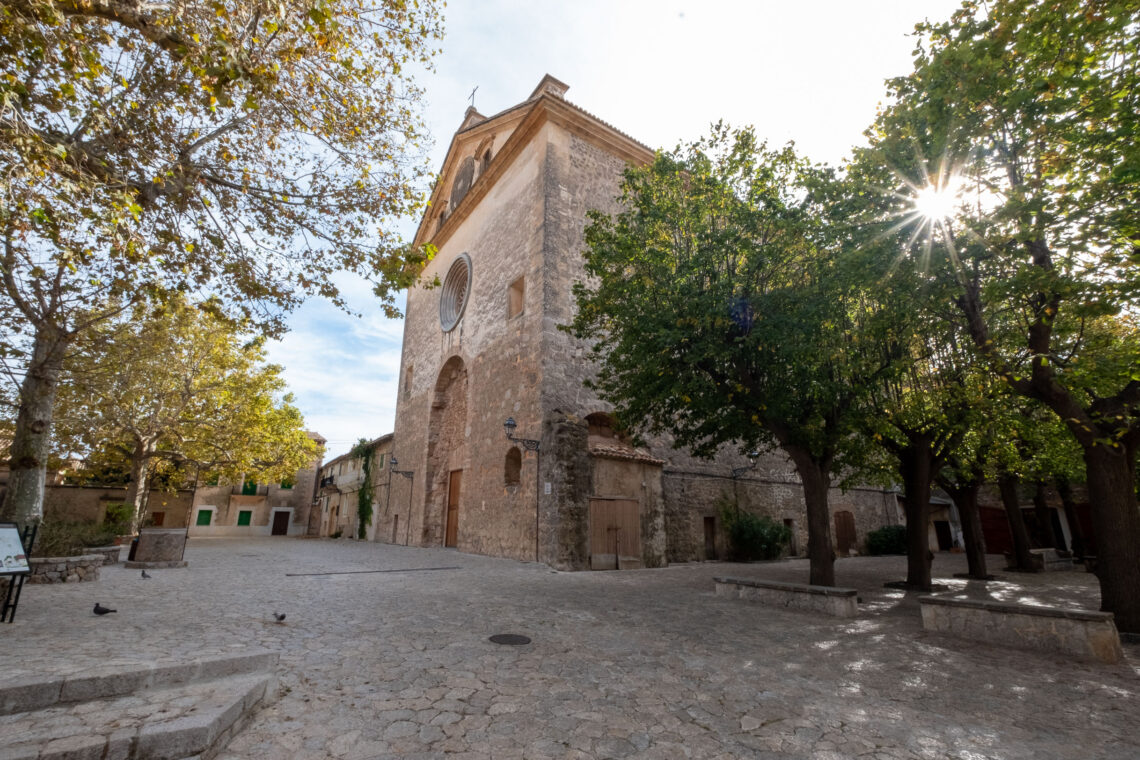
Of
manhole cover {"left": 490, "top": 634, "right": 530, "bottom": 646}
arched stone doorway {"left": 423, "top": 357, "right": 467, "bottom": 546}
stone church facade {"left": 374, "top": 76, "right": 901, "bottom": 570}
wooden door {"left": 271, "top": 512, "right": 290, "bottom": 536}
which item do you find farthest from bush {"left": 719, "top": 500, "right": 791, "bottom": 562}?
wooden door {"left": 271, "top": 512, "right": 290, "bottom": 536}

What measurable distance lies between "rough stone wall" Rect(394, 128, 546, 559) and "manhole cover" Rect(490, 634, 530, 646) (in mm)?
7042

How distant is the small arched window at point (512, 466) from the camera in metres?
13.8

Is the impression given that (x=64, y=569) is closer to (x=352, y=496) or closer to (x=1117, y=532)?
(x=1117, y=532)

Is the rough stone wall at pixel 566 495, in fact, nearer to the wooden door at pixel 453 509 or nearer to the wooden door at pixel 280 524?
the wooden door at pixel 453 509

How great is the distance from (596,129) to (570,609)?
14459 mm

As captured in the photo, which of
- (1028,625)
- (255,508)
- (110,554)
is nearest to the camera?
(1028,625)

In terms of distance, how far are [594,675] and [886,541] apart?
66.1ft

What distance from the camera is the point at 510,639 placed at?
5141 millimetres

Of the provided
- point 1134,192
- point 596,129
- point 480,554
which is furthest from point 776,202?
point 480,554

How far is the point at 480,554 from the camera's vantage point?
560 inches

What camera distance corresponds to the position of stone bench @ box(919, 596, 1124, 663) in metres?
4.94

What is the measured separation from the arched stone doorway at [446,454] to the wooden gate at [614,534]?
610 centimetres

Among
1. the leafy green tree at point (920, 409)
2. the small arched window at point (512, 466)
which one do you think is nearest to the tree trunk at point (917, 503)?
the leafy green tree at point (920, 409)

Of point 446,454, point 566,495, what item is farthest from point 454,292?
point 566,495
